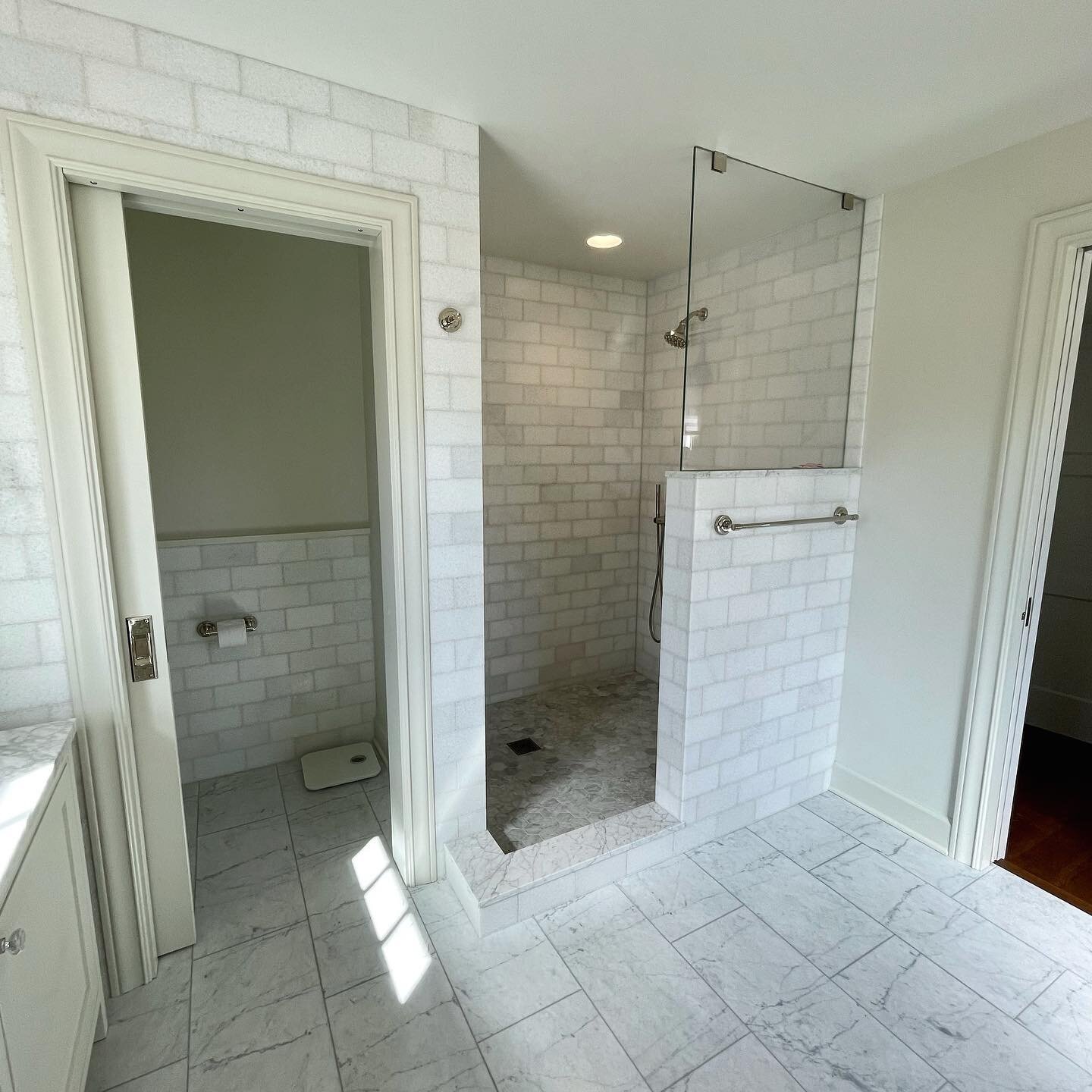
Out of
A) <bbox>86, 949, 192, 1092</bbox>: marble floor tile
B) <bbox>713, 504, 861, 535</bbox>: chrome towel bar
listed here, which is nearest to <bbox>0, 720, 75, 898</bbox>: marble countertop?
<bbox>86, 949, 192, 1092</bbox>: marble floor tile

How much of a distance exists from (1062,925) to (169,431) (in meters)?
3.80

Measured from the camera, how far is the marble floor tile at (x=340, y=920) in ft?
5.74

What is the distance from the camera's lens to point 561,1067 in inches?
58.2

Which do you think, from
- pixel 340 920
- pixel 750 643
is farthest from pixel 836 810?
pixel 340 920

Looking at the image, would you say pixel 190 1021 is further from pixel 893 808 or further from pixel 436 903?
pixel 893 808

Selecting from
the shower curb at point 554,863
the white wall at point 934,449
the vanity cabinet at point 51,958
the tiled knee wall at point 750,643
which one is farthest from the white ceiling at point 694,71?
the shower curb at point 554,863

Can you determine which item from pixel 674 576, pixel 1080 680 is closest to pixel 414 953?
pixel 674 576

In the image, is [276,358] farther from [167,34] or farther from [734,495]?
[734,495]

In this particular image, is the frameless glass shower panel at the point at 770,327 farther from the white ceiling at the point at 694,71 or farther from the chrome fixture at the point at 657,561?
the chrome fixture at the point at 657,561

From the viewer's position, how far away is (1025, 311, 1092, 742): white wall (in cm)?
301

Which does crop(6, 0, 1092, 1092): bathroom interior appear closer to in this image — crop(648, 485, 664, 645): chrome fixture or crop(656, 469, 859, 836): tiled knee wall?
crop(656, 469, 859, 836): tiled knee wall

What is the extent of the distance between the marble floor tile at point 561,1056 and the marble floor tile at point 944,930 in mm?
1029

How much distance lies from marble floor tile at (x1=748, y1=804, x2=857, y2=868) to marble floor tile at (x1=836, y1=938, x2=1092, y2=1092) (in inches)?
17.2

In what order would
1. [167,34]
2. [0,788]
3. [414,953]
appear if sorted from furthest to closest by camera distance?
[414,953] → [167,34] → [0,788]
